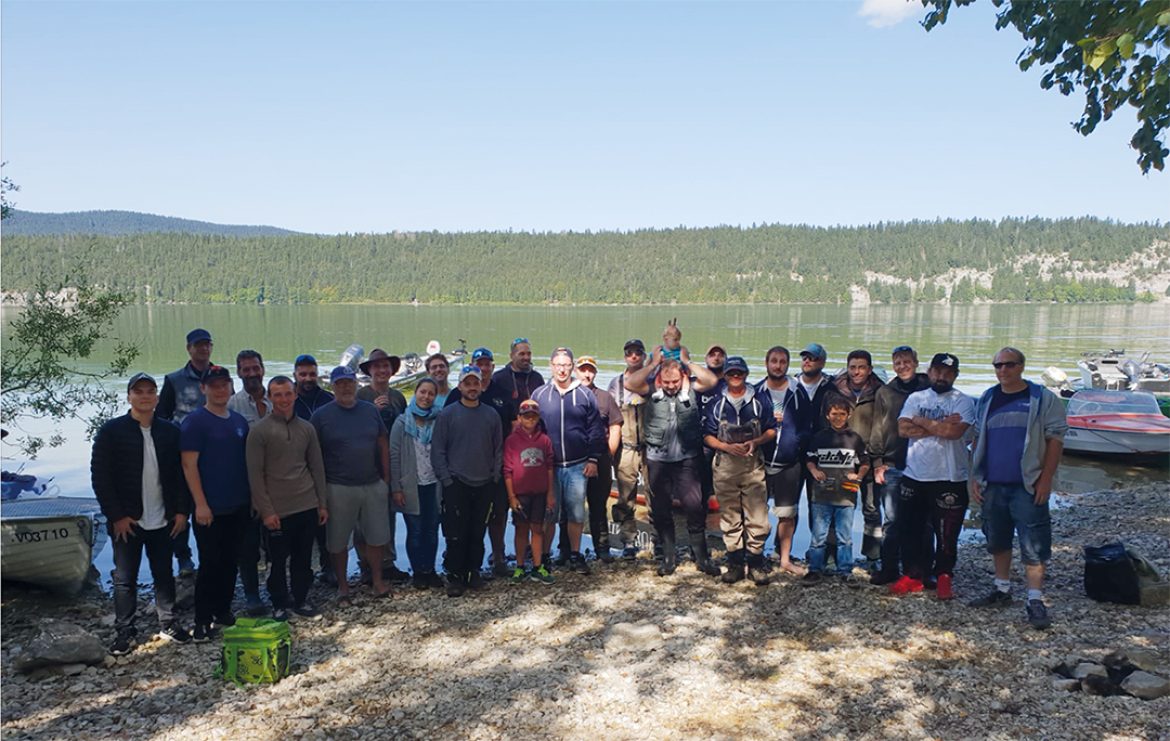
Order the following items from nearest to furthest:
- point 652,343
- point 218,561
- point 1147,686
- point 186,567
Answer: point 1147,686 → point 218,561 → point 186,567 → point 652,343

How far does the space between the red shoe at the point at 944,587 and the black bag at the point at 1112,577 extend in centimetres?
113

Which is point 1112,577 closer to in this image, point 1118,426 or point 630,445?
point 630,445

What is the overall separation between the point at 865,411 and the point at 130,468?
613 cm

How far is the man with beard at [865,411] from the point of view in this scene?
22.9 feet

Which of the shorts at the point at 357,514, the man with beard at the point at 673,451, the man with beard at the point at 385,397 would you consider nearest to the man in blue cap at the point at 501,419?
the man with beard at the point at 385,397

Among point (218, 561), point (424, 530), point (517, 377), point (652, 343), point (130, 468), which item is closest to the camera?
point (130, 468)

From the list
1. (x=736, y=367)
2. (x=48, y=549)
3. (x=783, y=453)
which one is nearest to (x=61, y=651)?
(x=48, y=549)

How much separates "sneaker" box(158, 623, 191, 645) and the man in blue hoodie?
10.7ft

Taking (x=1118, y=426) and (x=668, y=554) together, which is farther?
(x=1118, y=426)

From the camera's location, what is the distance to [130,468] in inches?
208

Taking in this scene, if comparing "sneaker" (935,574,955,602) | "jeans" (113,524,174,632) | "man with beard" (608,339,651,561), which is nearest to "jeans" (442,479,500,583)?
"man with beard" (608,339,651,561)

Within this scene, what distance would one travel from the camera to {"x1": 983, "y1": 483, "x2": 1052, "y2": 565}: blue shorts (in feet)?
18.5

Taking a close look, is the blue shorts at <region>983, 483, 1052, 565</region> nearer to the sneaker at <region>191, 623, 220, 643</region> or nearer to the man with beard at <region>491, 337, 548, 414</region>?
the man with beard at <region>491, 337, 548, 414</region>

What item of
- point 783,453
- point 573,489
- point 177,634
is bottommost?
point 177,634
